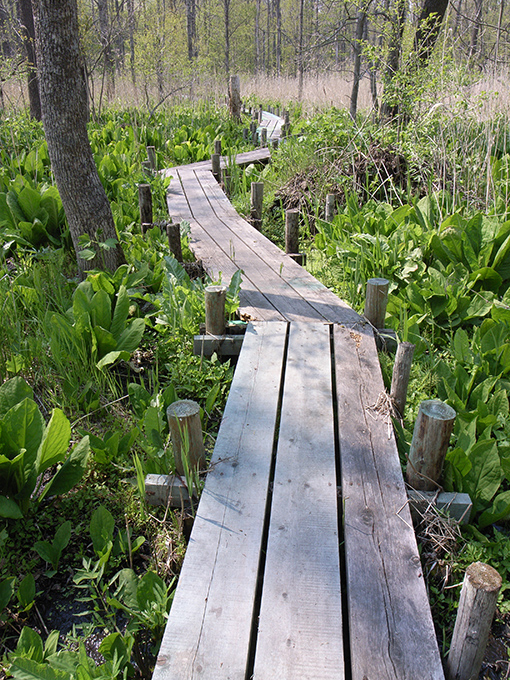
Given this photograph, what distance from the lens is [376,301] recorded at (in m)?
3.34

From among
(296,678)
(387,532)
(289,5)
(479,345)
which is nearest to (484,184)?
(479,345)

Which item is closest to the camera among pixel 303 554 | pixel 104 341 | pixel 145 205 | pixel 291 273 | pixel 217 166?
pixel 303 554

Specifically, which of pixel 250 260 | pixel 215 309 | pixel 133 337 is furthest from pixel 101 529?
pixel 250 260

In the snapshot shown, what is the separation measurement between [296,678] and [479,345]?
7.43ft

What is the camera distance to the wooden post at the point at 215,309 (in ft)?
10.3

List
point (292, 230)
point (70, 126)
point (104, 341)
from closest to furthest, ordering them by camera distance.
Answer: point (104, 341), point (70, 126), point (292, 230)

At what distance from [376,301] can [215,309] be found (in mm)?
1067

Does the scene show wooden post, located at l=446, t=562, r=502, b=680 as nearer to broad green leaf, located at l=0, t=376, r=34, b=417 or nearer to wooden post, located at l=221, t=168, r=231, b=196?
broad green leaf, located at l=0, t=376, r=34, b=417

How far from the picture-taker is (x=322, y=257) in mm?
4977

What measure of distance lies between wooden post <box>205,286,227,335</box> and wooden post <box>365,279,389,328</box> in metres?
0.96

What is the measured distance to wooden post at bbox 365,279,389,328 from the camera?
129 inches

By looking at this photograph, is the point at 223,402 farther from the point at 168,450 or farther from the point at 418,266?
the point at 418,266

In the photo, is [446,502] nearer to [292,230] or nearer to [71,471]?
[71,471]

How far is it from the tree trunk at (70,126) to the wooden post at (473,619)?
3.33m
